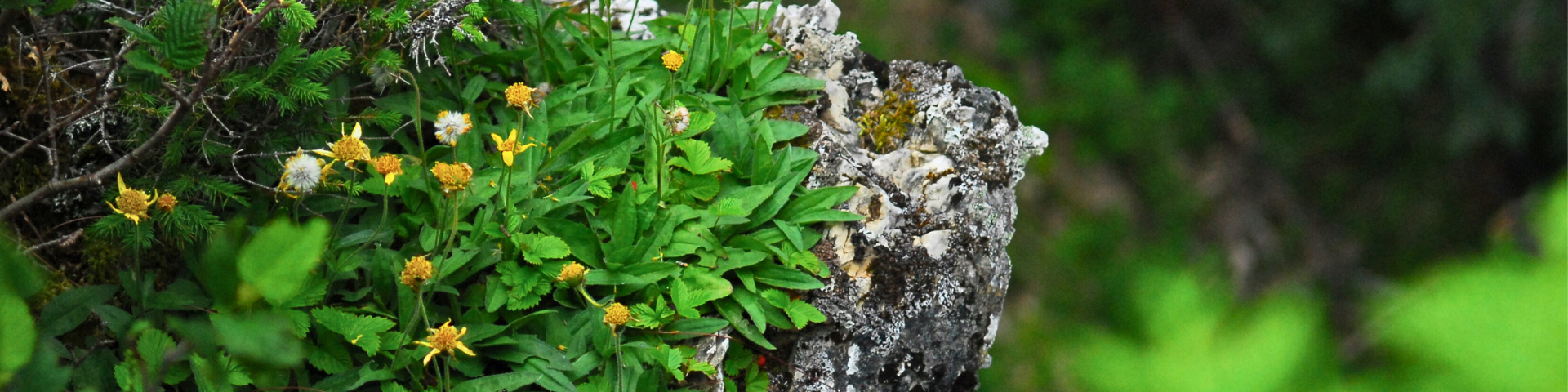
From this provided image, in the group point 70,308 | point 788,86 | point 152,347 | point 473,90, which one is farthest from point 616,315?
point 70,308

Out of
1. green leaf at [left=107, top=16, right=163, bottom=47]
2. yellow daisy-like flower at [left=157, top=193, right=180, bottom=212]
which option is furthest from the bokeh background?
green leaf at [left=107, top=16, right=163, bottom=47]

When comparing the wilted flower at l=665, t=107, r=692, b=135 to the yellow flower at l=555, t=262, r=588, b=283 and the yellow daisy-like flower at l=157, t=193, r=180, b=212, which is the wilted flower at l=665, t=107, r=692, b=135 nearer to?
the yellow flower at l=555, t=262, r=588, b=283

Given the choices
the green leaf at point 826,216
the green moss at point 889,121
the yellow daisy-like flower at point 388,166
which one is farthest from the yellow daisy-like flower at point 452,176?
the green moss at point 889,121

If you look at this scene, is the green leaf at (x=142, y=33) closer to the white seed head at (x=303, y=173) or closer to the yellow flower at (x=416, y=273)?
the white seed head at (x=303, y=173)

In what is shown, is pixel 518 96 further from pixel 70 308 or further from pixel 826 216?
pixel 70 308

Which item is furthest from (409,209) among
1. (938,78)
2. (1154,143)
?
(1154,143)
